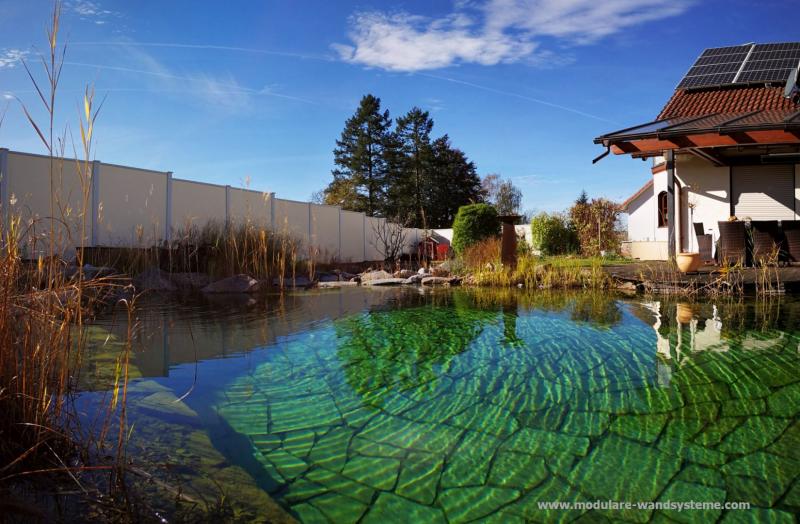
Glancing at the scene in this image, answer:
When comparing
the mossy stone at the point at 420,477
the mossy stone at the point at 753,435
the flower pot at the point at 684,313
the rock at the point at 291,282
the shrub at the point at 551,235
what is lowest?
the mossy stone at the point at 420,477

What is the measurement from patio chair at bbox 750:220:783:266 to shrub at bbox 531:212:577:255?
7490mm

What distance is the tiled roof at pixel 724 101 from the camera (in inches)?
395

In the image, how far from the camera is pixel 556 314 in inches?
199

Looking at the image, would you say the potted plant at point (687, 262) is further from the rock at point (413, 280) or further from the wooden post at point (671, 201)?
the rock at point (413, 280)

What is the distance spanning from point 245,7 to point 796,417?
7.04 m

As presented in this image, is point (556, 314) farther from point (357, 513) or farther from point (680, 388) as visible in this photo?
point (357, 513)

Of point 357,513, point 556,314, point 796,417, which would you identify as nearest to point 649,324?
point 556,314

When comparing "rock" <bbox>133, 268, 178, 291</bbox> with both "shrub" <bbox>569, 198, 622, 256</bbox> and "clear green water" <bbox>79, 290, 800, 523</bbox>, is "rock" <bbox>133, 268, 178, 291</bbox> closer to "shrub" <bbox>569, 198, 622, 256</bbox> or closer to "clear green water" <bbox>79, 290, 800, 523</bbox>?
"clear green water" <bbox>79, 290, 800, 523</bbox>

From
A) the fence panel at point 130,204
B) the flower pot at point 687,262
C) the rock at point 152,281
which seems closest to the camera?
the flower pot at point 687,262

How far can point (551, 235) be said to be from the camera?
52.0 ft

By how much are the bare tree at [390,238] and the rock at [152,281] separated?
28.5 ft

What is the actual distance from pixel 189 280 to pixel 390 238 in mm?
8970

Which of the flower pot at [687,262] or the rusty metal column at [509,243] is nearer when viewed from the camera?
the flower pot at [687,262]

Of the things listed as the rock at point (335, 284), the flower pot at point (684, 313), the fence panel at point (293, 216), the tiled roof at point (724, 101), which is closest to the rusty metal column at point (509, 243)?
the rock at point (335, 284)
